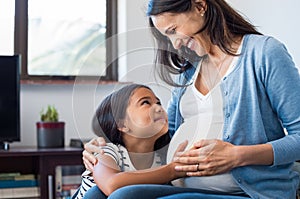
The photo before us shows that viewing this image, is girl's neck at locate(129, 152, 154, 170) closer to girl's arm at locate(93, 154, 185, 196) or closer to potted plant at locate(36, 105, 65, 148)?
girl's arm at locate(93, 154, 185, 196)

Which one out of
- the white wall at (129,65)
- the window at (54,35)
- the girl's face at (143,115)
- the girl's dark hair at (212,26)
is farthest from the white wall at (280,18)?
the girl's face at (143,115)

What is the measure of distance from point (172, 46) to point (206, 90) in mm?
149

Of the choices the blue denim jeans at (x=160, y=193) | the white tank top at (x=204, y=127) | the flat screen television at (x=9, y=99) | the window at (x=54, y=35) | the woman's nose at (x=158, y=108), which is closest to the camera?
the blue denim jeans at (x=160, y=193)

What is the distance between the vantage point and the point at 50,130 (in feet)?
8.89

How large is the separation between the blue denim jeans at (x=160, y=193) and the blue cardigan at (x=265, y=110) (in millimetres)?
71

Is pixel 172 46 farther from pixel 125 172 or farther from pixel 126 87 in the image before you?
pixel 125 172

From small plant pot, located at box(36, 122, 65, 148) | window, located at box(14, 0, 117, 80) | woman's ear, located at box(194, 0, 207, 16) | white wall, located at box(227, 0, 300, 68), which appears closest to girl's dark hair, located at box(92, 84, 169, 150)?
woman's ear, located at box(194, 0, 207, 16)

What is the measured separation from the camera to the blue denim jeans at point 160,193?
1.16m

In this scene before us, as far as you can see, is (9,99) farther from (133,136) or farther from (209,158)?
(209,158)

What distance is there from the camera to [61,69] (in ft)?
9.89

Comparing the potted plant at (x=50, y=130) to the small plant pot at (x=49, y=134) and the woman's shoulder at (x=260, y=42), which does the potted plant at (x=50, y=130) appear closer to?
the small plant pot at (x=49, y=134)

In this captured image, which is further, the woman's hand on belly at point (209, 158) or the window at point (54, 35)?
the window at point (54, 35)

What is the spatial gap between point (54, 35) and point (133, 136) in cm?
178

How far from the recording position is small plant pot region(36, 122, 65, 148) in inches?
107
